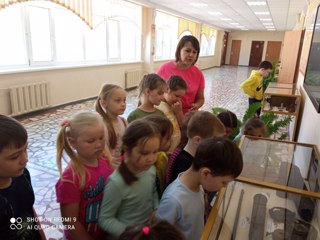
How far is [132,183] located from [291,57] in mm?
5030

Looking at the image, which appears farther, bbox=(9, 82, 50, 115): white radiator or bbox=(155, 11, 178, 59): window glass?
bbox=(155, 11, 178, 59): window glass

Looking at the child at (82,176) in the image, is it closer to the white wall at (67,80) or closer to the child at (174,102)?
the child at (174,102)

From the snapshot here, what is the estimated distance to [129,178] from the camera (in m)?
1.13

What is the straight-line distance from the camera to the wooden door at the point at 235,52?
70.9ft

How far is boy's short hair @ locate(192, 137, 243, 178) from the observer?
40.1 inches

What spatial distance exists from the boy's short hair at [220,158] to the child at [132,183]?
0.24 meters

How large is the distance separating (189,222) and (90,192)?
0.47 m

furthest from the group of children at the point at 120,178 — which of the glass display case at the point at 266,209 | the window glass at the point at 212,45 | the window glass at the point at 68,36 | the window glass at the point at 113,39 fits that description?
the window glass at the point at 212,45

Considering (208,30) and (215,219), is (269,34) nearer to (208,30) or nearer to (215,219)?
(208,30)

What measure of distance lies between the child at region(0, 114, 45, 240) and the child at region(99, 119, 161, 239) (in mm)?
312

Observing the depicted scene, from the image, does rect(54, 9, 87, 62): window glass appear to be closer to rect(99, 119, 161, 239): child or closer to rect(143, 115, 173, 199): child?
rect(143, 115, 173, 199): child

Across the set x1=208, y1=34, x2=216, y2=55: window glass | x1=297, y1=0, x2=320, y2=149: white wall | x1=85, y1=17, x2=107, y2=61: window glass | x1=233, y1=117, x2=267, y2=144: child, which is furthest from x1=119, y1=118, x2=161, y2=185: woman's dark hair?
x1=208, y1=34, x2=216, y2=55: window glass

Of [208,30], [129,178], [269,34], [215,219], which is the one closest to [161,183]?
[129,178]

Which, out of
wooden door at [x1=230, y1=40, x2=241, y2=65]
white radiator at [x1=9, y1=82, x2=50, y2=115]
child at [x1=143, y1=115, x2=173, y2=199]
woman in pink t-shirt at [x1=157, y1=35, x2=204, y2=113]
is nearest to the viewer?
child at [x1=143, y1=115, x2=173, y2=199]
